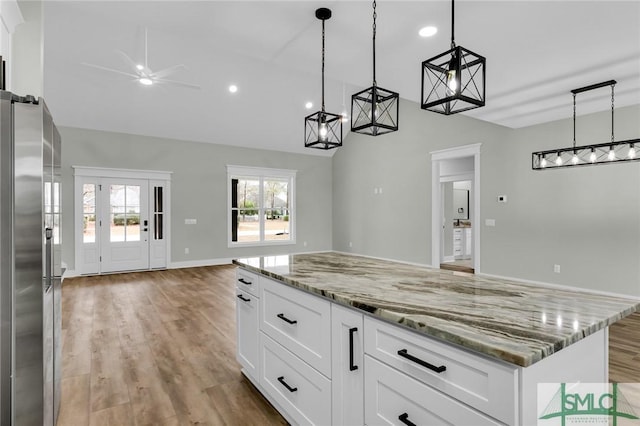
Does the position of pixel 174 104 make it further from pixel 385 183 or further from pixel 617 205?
pixel 617 205

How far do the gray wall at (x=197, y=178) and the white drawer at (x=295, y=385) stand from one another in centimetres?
590

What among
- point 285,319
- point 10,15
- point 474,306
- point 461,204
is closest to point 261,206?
point 461,204

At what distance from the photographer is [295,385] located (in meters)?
1.89

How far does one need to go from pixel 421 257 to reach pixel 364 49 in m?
4.66

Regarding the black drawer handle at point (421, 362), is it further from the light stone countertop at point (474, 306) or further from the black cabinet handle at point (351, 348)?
the black cabinet handle at point (351, 348)

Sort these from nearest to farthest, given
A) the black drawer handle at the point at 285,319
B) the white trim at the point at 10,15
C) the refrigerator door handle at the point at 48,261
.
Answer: the refrigerator door handle at the point at 48,261, the black drawer handle at the point at 285,319, the white trim at the point at 10,15

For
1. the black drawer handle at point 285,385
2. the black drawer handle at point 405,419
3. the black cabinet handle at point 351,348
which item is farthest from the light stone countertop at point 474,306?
the black drawer handle at point 285,385

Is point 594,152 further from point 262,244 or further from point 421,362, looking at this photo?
point 262,244

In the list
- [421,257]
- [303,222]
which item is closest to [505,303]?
[421,257]

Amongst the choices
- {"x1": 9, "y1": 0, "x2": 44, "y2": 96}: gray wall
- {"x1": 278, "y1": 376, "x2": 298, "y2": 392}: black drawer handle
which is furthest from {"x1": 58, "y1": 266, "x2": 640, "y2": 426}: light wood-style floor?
{"x1": 9, "y1": 0, "x2": 44, "y2": 96}: gray wall

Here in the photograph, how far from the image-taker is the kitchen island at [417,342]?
975 millimetres

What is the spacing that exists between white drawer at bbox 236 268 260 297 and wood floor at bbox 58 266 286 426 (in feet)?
2.37

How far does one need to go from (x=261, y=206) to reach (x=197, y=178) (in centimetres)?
172

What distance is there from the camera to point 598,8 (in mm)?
2695
